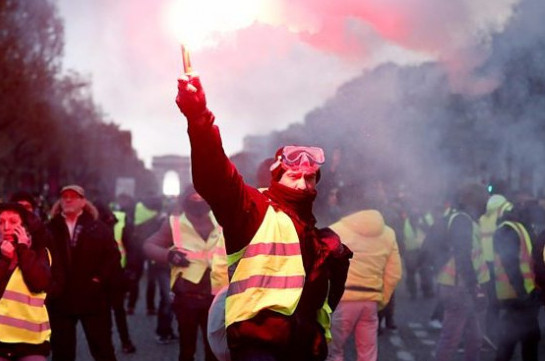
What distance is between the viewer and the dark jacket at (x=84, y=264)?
321 inches

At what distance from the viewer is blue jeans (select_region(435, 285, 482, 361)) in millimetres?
9094

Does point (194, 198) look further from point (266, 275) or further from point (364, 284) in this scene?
point (266, 275)

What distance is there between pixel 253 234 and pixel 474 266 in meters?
5.12

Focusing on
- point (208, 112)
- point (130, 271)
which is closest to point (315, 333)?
point (208, 112)

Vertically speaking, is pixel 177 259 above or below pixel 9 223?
below

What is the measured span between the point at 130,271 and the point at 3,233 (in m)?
7.23

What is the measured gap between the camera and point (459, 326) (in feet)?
29.8

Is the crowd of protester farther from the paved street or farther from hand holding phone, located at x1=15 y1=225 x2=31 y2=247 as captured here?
the paved street

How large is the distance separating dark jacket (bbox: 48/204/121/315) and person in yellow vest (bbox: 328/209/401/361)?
190 centimetres

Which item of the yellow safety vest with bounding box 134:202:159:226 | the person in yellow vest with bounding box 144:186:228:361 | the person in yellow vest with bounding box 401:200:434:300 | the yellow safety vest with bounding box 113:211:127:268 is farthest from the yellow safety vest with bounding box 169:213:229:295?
the person in yellow vest with bounding box 401:200:434:300

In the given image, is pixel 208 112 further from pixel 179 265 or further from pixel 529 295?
pixel 529 295

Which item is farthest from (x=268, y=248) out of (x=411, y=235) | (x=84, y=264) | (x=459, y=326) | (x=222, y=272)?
(x=411, y=235)

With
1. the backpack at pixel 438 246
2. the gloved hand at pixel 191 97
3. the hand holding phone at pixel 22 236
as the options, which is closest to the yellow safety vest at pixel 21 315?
the hand holding phone at pixel 22 236

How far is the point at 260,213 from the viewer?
15.4 ft
